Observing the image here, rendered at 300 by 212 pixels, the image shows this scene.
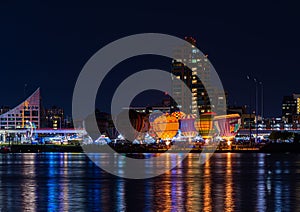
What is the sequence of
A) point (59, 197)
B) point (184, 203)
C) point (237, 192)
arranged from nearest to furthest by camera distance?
point (184, 203), point (59, 197), point (237, 192)

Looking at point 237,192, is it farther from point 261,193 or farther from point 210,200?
point 210,200

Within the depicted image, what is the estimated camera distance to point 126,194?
29953mm

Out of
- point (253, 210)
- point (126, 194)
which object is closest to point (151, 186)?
point (126, 194)

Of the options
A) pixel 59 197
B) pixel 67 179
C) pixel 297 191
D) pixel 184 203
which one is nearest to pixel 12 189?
pixel 59 197

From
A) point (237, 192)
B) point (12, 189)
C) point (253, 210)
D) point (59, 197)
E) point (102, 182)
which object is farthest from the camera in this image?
point (102, 182)

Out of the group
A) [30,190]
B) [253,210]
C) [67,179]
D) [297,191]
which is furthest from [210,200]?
[67,179]

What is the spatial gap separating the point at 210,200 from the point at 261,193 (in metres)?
4.27

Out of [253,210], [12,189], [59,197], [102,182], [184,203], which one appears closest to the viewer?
[253,210]

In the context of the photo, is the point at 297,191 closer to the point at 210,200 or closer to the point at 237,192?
the point at 237,192

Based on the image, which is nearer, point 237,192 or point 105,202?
point 105,202

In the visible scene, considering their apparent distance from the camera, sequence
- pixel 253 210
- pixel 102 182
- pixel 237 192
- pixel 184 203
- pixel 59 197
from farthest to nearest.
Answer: pixel 102 182 < pixel 237 192 < pixel 59 197 < pixel 184 203 < pixel 253 210

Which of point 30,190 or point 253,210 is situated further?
point 30,190

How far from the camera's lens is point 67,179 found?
3981 centimetres

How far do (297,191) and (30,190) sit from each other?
12167 mm
